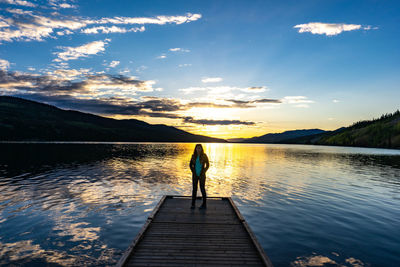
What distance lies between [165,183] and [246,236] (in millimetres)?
19885

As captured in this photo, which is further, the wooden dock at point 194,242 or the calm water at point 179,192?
the calm water at point 179,192

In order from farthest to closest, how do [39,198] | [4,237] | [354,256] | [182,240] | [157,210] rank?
[39,198]
[157,210]
[4,237]
[354,256]
[182,240]

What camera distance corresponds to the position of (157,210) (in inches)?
533

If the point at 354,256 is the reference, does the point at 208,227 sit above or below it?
above

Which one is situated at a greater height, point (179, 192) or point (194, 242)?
point (194, 242)

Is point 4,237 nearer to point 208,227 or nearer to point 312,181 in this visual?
point 208,227

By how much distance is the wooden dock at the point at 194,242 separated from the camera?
307 inches

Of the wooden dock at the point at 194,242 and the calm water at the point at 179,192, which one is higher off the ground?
the wooden dock at the point at 194,242

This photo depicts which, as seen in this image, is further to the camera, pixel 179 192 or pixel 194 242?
pixel 179 192

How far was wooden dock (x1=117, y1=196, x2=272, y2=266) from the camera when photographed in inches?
307

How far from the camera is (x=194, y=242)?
935 cm

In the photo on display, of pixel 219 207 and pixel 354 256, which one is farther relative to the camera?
pixel 219 207

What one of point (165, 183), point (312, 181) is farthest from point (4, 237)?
point (312, 181)

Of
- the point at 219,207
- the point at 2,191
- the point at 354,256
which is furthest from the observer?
the point at 2,191
